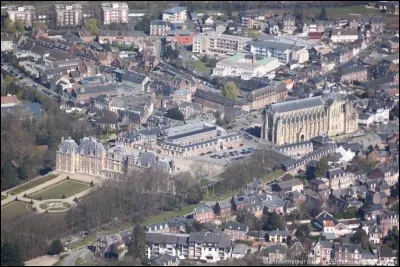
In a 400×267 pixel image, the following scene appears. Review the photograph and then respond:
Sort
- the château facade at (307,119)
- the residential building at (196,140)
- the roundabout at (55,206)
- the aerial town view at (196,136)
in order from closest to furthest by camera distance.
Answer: the aerial town view at (196,136), the roundabout at (55,206), the residential building at (196,140), the château facade at (307,119)

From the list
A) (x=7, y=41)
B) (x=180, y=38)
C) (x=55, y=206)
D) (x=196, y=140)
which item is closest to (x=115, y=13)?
(x=180, y=38)

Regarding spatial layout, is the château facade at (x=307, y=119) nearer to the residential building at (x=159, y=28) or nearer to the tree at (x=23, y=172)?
the tree at (x=23, y=172)

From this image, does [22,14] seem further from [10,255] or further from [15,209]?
[10,255]

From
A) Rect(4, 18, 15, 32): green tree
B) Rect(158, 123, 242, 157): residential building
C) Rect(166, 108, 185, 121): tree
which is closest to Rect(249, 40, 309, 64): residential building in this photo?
Rect(166, 108, 185, 121): tree

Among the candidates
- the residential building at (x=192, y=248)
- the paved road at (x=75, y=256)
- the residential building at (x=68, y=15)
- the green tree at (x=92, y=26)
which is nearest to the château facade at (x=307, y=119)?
the residential building at (x=192, y=248)

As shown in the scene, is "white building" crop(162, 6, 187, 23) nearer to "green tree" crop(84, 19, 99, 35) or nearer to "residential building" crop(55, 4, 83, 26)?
"green tree" crop(84, 19, 99, 35)

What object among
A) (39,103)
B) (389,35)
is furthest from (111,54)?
(389,35)
